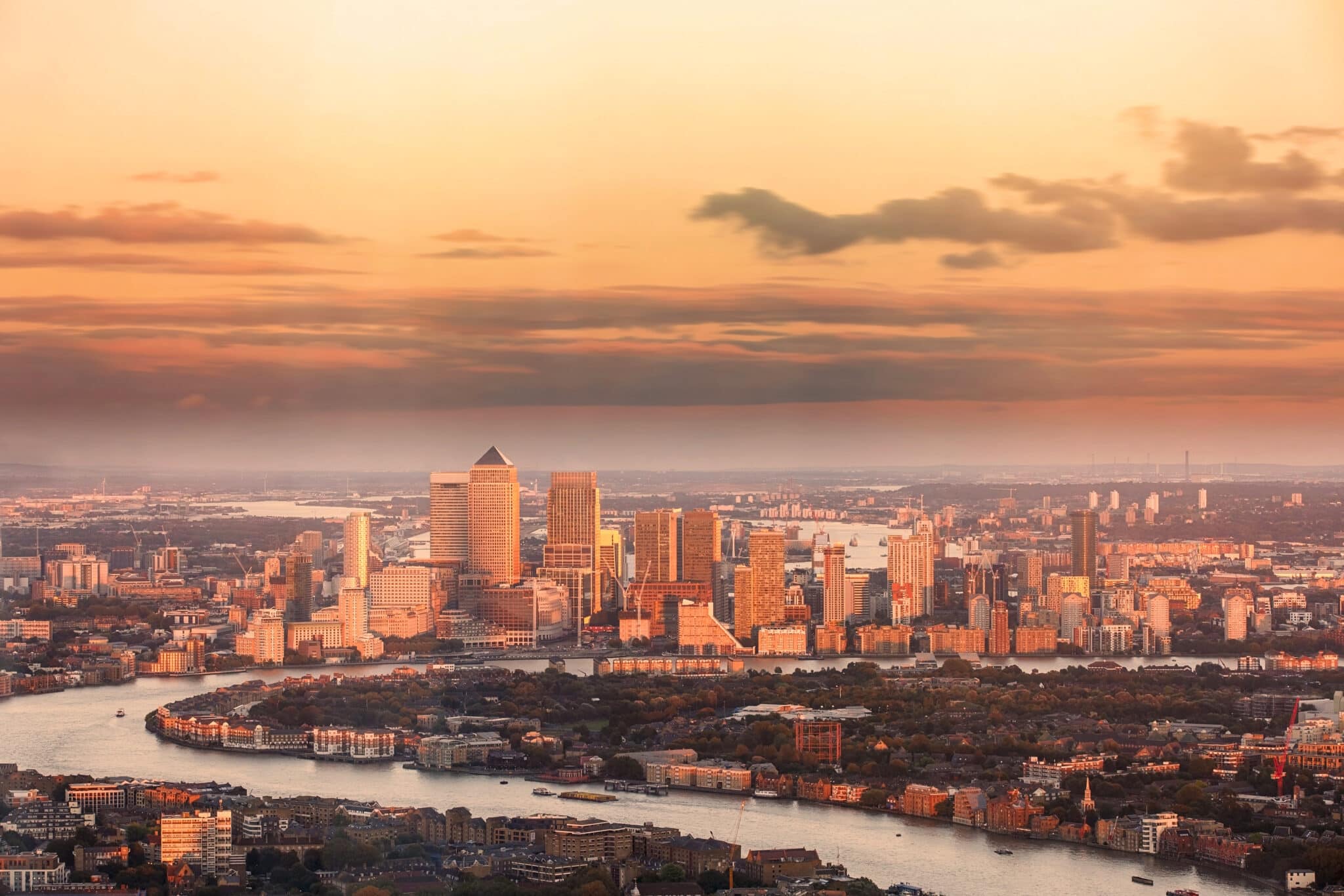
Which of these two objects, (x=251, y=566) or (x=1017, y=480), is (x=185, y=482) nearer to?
(x=251, y=566)

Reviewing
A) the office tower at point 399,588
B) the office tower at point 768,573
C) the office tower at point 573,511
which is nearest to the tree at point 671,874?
the office tower at point 399,588

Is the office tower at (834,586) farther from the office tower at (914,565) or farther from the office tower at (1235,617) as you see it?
the office tower at (1235,617)

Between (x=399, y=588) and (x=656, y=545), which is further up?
(x=656, y=545)

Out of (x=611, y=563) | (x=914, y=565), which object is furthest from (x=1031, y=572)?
(x=611, y=563)

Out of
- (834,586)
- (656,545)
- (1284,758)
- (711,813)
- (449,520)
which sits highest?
(449,520)

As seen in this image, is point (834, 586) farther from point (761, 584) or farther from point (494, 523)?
point (494, 523)

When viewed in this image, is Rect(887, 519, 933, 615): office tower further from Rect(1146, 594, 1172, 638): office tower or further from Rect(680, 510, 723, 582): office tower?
Rect(1146, 594, 1172, 638): office tower
